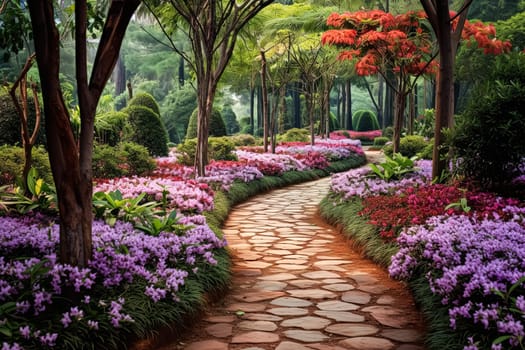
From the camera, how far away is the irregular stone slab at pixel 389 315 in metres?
3.88

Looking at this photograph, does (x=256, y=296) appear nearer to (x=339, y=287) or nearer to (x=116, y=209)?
(x=339, y=287)

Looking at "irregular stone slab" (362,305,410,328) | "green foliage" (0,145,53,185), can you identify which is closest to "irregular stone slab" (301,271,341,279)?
"irregular stone slab" (362,305,410,328)

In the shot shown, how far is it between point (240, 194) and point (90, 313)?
6878 millimetres

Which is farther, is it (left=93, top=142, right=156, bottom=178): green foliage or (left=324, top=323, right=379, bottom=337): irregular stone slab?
(left=93, top=142, right=156, bottom=178): green foliage

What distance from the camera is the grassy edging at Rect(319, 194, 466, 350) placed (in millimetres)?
3295

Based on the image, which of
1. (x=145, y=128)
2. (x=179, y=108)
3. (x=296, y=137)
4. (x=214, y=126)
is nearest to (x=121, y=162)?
(x=145, y=128)

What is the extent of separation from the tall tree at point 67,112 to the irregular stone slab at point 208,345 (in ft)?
3.17

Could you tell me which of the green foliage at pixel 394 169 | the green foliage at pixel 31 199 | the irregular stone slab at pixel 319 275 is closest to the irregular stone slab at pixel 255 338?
the irregular stone slab at pixel 319 275

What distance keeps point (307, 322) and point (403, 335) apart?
0.71 metres

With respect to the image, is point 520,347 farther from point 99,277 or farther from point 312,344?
point 99,277

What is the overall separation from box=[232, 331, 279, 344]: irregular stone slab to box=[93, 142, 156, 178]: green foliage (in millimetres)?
6509

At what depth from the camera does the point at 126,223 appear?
16.4ft

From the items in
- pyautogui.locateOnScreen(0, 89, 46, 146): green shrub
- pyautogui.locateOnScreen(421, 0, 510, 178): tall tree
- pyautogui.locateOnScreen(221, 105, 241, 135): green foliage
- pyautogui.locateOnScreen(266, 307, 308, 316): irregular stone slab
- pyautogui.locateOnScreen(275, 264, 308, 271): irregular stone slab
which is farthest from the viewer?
pyautogui.locateOnScreen(221, 105, 241, 135): green foliage

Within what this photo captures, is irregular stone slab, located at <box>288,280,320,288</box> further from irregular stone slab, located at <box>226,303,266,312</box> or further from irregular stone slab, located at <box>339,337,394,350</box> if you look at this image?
irregular stone slab, located at <box>339,337,394,350</box>
